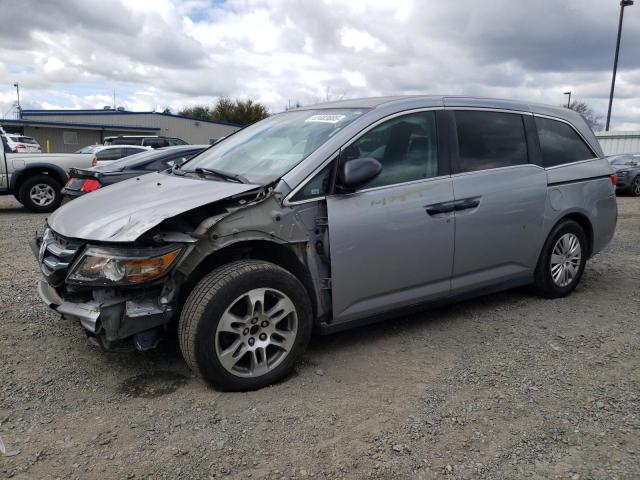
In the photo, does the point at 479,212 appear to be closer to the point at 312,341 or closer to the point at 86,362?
the point at 312,341

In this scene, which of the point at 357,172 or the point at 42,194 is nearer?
the point at 357,172

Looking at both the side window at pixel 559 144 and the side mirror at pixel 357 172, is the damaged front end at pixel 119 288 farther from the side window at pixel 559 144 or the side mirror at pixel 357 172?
the side window at pixel 559 144

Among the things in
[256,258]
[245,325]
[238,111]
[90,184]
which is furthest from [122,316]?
[238,111]

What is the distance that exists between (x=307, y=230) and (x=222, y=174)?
0.81 m

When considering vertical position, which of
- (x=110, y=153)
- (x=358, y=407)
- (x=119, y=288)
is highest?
(x=110, y=153)

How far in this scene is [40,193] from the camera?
36.3 feet

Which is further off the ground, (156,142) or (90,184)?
(156,142)

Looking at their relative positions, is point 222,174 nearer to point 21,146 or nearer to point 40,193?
point 40,193

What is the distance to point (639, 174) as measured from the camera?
1669cm

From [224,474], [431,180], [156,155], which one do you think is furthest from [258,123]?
[156,155]

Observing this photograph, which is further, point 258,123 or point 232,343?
point 258,123

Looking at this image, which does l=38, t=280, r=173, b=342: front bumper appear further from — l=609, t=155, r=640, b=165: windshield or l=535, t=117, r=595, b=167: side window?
l=609, t=155, r=640, b=165: windshield

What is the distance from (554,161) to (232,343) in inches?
128

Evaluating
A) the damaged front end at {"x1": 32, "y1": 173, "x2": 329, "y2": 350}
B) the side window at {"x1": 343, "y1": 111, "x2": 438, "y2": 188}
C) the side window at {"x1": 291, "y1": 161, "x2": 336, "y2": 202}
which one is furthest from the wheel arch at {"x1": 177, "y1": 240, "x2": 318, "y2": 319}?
the side window at {"x1": 343, "y1": 111, "x2": 438, "y2": 188}
